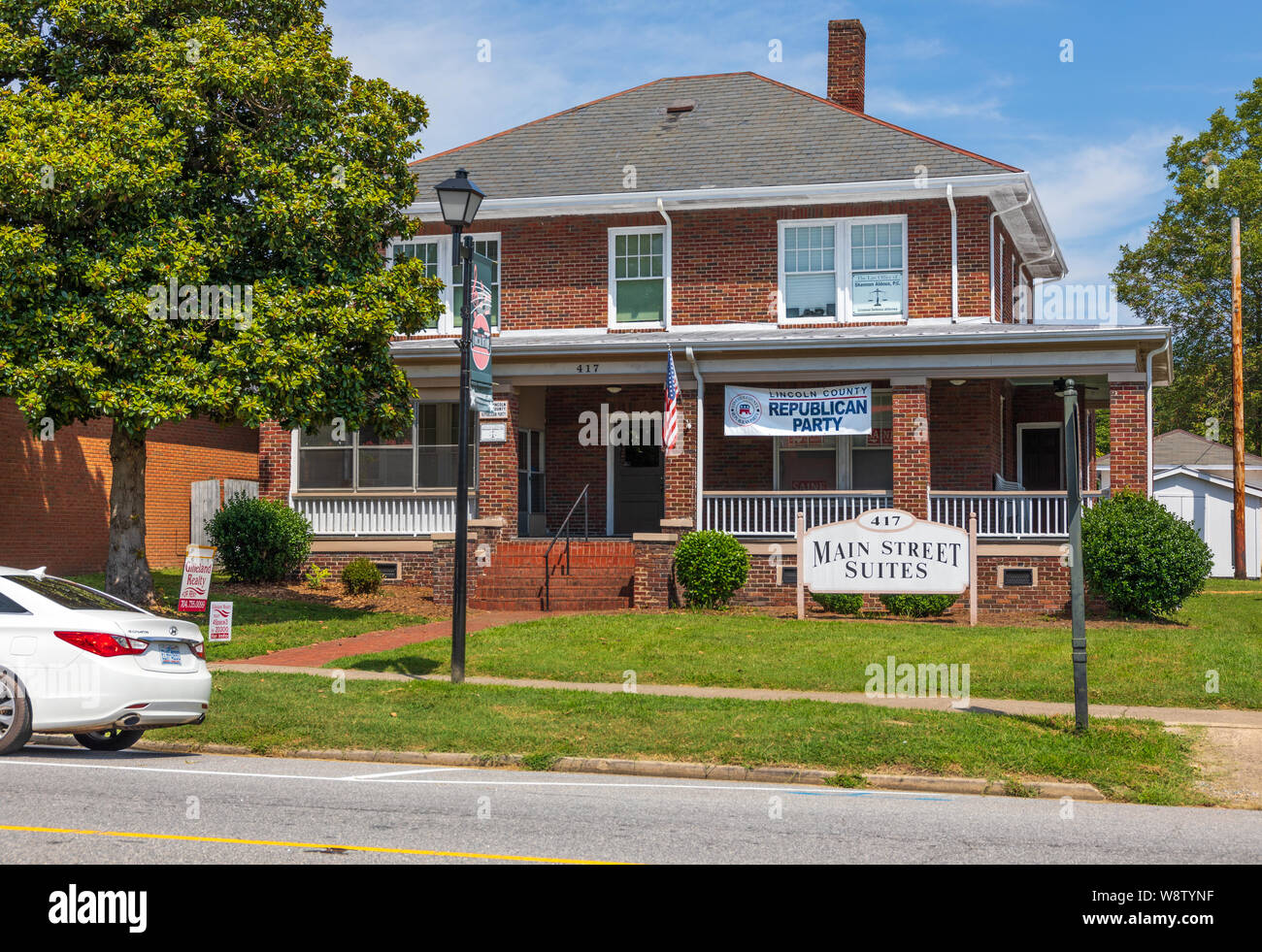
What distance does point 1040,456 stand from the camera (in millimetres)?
27109

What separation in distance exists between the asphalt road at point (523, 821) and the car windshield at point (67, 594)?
1246 millimetres

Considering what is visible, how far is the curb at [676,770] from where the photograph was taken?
32.4 feet

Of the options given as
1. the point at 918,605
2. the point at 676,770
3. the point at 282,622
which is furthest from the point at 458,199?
the point at 918,605

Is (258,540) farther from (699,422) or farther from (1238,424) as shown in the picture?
(1238,424)

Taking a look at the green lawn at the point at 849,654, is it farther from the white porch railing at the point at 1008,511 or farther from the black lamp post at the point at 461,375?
the white porch railing at the point at 1008,511

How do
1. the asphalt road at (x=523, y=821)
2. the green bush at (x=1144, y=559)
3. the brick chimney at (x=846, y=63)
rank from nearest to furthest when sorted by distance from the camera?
the asphalt road at (x=523, y=821)
the green bush at (x=1144, y=559)
the brick chimney at (x=846, y=63)

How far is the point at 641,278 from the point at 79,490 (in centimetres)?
1232

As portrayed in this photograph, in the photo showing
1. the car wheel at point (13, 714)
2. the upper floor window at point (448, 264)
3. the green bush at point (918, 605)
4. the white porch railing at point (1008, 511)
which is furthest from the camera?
the upper floor window at point (448, 264)

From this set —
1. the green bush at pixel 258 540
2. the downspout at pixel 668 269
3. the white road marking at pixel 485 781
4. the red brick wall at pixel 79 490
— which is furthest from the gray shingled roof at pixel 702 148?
the white road marking at pixel 485 781

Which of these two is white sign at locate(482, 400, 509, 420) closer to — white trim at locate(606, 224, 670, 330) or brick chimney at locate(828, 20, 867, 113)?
white trim at locate(606, 224, 670, 330)

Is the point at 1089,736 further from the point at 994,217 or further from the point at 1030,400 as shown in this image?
the point at 1030,400

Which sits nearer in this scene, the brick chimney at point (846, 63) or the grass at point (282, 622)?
the grass at point (282, 622)

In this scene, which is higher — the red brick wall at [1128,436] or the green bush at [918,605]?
the red brick wall at [1128,436]

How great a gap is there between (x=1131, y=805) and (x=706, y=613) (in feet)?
35.8
